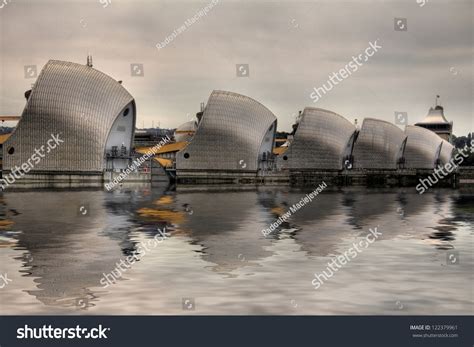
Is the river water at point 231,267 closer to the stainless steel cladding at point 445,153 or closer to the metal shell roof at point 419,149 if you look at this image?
the metal shell roof at point 419,149

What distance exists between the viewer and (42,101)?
101125 mm

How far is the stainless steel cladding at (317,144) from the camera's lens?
439 feet

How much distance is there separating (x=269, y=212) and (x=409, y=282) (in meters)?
22.3

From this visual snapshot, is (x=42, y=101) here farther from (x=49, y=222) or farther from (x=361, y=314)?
(x=361, y=314)

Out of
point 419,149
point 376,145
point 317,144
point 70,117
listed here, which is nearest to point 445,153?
point 419,149

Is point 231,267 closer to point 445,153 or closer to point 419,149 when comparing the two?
point 419,149

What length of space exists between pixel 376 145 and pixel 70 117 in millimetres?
68293

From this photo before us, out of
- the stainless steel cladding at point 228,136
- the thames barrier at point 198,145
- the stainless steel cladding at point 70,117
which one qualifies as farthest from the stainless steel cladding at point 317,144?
the stainless steel cladding at point 70,117

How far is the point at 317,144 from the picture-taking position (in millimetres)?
134750

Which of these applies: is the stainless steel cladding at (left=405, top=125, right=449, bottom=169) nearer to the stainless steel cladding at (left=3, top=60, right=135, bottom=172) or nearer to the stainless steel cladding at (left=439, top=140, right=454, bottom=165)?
the stainless steel cladding at (left=439, top=140, right=454, bottom=165)

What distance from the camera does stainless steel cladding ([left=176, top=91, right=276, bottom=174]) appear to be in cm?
11919

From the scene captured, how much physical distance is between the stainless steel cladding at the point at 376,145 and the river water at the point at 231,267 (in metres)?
117
